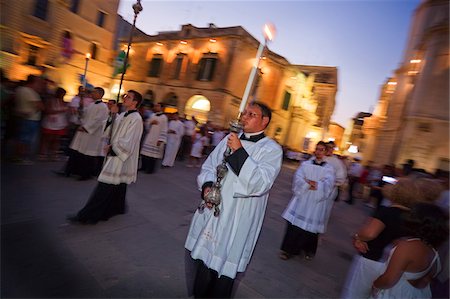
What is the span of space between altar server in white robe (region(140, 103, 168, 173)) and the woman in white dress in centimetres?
701

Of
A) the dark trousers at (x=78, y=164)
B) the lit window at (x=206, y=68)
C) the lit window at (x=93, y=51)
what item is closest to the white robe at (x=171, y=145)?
the dark trousers at (x=78, y=164)

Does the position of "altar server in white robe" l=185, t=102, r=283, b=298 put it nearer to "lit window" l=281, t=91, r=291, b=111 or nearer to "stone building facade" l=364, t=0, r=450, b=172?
"stone building facade" l=364, t=0, r=450, b=172

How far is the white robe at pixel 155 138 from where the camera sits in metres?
8.30

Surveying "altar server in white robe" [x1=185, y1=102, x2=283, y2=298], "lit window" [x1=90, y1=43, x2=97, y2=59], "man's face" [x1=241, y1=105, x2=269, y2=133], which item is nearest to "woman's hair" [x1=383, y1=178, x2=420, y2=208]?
"altar server in white robe" [x1=185, y1=102, x2=283, y2=298]

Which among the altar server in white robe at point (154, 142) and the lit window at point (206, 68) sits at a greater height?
the lit window at point (206, 68)

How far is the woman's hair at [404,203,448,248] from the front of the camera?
195 centimetres

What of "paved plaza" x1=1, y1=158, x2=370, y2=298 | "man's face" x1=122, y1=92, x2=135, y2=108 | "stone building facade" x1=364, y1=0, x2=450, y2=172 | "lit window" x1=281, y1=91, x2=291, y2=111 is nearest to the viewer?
"paved plaza" x1=1, y1=158, x2=370, y2=298

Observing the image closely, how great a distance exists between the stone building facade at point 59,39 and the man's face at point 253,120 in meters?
15.7

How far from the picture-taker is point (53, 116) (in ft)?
22.5

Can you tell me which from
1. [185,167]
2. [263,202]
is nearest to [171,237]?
[263,202]

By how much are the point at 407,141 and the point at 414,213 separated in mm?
19019

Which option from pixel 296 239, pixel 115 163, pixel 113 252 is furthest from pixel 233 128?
pixel 296 239

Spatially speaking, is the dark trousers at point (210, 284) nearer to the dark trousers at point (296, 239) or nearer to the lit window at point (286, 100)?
the dark trousers at point (296, 239)

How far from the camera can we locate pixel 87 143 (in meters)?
5.95
